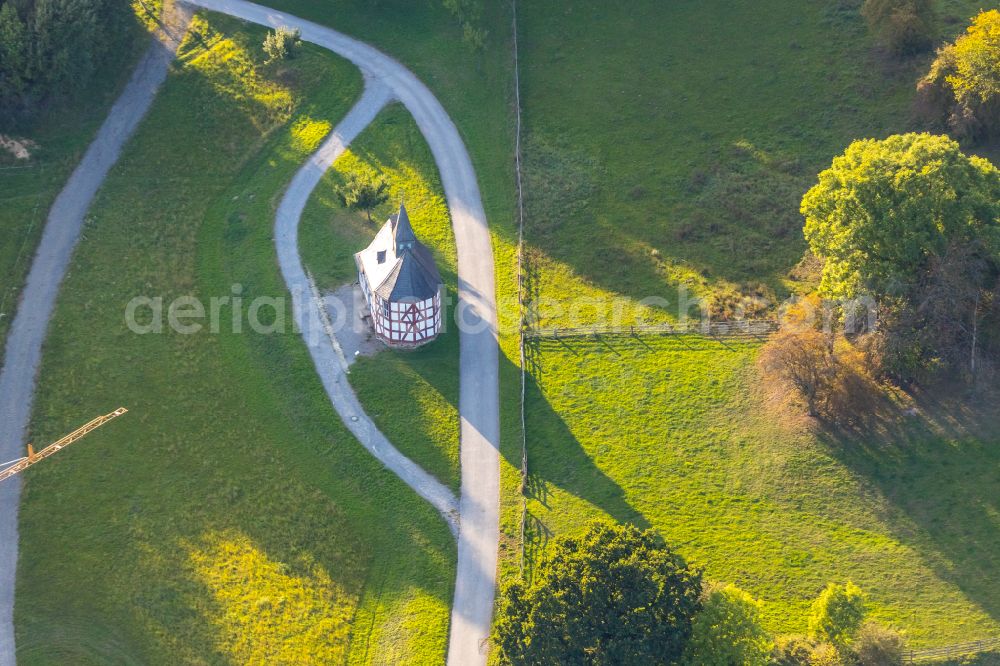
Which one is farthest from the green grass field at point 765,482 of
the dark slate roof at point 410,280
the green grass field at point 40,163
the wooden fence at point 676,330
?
the green grass field at point 40,163

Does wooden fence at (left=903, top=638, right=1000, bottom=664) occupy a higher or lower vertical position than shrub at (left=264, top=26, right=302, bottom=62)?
lower

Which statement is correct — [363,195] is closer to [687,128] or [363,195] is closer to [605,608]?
[687,128]

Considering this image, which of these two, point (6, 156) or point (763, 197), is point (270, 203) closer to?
point (6, 156)

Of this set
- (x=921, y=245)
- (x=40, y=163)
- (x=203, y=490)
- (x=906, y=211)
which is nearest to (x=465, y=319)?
(x=203, y=490)

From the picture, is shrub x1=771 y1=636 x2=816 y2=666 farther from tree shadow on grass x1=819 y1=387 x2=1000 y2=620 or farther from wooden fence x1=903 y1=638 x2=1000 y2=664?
tree shadow on grass x1=819 y1=387 x2=1000 y2=620

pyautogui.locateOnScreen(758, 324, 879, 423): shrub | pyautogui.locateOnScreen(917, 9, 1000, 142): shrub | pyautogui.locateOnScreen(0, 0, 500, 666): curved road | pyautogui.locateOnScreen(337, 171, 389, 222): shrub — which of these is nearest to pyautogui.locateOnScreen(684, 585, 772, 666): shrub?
pyautogui.locateOnScreen(0, 0, 500, 666): curved road

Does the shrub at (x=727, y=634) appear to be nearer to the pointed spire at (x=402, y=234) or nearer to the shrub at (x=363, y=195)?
the pointed spire at (x=402, y=234)
